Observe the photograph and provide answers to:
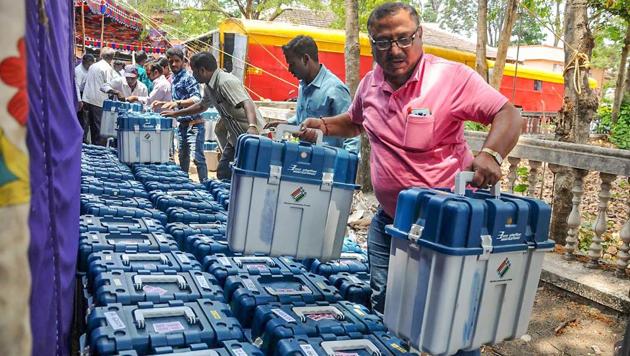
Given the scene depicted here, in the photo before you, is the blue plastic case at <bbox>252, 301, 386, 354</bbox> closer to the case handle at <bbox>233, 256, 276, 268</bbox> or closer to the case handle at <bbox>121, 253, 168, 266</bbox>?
the case handle at <bbox>233, 256, 276, 268</bbox>

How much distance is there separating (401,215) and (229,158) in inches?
164

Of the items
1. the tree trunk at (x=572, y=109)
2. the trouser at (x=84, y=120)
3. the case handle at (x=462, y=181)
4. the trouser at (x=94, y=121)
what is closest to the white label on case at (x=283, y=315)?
the case handle at (x=462, y=181)

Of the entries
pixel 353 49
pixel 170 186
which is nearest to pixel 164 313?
pixel 170 186

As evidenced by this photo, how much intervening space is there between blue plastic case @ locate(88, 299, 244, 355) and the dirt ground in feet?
7.23

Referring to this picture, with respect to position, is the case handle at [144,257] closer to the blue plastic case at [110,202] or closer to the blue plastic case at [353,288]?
the blue plastic case at [353,288]

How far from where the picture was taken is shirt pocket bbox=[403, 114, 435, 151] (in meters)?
2.42

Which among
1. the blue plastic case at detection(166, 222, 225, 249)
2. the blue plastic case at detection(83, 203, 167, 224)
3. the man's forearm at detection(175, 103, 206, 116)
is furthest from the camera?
the man's forearm at detection(175, 103, 206, 116)

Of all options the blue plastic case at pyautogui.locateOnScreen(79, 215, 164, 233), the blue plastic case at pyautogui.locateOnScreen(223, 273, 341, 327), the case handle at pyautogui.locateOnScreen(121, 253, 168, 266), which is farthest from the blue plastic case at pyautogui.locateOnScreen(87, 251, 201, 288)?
the blue plastic case at pyautogui.locateOnScreen(79, 215, 164, 233)

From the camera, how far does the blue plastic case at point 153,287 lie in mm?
2451

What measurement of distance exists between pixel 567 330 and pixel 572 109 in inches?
95.4

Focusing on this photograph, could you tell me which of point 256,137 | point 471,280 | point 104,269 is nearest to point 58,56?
point 256,137

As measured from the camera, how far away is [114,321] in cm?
216

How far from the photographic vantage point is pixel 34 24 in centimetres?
136

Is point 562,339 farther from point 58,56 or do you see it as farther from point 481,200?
point 58,56
